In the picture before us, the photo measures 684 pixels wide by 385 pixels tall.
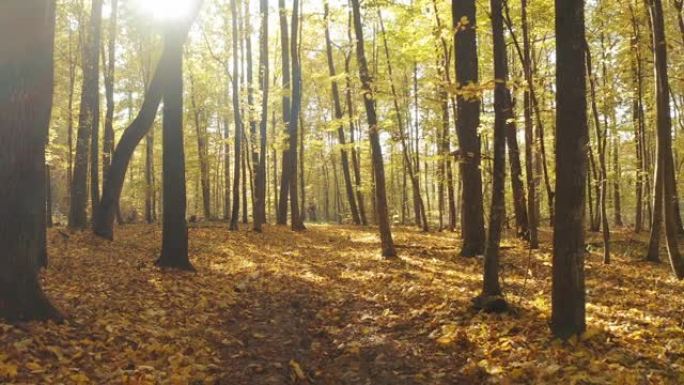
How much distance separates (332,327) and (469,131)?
21.8 ft

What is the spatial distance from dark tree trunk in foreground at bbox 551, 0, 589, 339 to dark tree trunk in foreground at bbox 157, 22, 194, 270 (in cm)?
799

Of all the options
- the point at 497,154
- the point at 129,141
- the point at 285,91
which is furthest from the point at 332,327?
the point at 285,91

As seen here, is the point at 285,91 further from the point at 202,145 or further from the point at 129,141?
the point at 202,145

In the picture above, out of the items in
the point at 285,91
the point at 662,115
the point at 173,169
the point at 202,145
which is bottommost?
the point at 173,169

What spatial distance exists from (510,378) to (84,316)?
5.65m

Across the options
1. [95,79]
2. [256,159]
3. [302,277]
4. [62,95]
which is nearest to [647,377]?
[302,277]

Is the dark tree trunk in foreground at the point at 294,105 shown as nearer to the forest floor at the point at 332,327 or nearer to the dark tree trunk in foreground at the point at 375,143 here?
the dark tree trunk in foreground at the point at 375,143

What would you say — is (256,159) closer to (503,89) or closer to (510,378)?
(503,89)

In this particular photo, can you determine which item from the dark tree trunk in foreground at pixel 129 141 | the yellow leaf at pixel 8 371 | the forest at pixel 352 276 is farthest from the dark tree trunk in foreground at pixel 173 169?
the yellow leaf at pixel 8 371

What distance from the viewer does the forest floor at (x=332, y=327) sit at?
18.6 feet

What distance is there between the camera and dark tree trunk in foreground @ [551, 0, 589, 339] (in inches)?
246

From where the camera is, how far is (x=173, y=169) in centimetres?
1149

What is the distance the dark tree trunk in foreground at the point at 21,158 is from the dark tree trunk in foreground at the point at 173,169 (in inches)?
186

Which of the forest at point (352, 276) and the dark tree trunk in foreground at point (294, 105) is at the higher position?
the dark tree trunk in foreground at point (294, 105)
